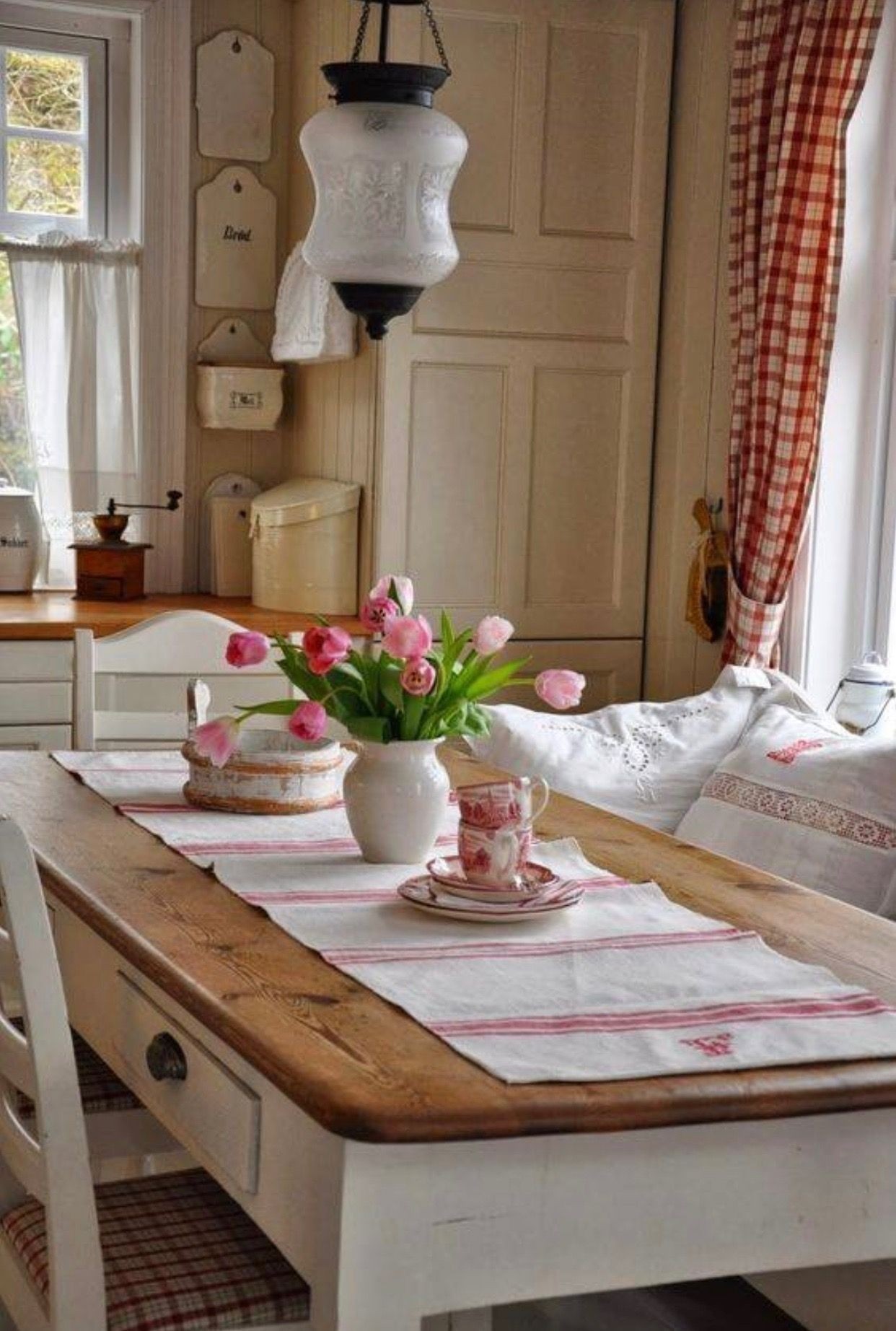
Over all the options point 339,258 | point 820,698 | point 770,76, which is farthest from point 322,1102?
point 770,76

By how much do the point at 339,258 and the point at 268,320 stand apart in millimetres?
1801

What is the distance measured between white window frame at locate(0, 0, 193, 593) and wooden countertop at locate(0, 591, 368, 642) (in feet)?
0.82

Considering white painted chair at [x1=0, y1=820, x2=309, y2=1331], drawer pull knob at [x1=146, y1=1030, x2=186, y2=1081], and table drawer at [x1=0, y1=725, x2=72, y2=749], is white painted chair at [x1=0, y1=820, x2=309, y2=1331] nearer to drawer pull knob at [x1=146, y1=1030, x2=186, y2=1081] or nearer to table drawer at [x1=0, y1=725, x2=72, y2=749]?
drawer pull knob at [x1=146, y1=1030, x2=186, y2=1081]

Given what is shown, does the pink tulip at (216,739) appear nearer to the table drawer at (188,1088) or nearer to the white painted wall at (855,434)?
the table drawer at (188,1088)

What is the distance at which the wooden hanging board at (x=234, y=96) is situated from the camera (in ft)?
13.7

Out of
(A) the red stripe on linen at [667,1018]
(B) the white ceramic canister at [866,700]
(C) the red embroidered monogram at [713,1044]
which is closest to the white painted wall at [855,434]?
(B) the white ceramic canister at [866,700]

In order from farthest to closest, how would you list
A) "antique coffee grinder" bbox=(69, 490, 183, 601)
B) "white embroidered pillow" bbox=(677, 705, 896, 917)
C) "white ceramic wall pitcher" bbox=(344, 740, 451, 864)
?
1. "antique coffee grinder" bbox=(69, 490, 183, 601)
2. "white embroidered pillow" bbox=(677, 705, 896, 917)
3. "white ceramic wall pitcher" bbox=(344, 740, 451, 864)

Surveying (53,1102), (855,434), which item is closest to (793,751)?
(855,434)

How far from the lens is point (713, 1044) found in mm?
1486

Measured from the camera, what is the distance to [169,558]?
4332 mm

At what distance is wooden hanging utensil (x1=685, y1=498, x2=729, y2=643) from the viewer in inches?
146

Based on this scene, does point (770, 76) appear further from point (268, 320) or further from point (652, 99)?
point (268, 320)

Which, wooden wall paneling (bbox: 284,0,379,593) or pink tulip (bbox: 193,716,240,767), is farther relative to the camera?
wooden wall paneling (bbox: 284,0,379,593)

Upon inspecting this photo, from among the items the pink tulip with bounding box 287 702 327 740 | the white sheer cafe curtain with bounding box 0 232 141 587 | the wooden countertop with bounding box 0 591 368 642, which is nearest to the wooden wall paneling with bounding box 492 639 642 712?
the wooden countertop with bounding box 0 591 368 642
